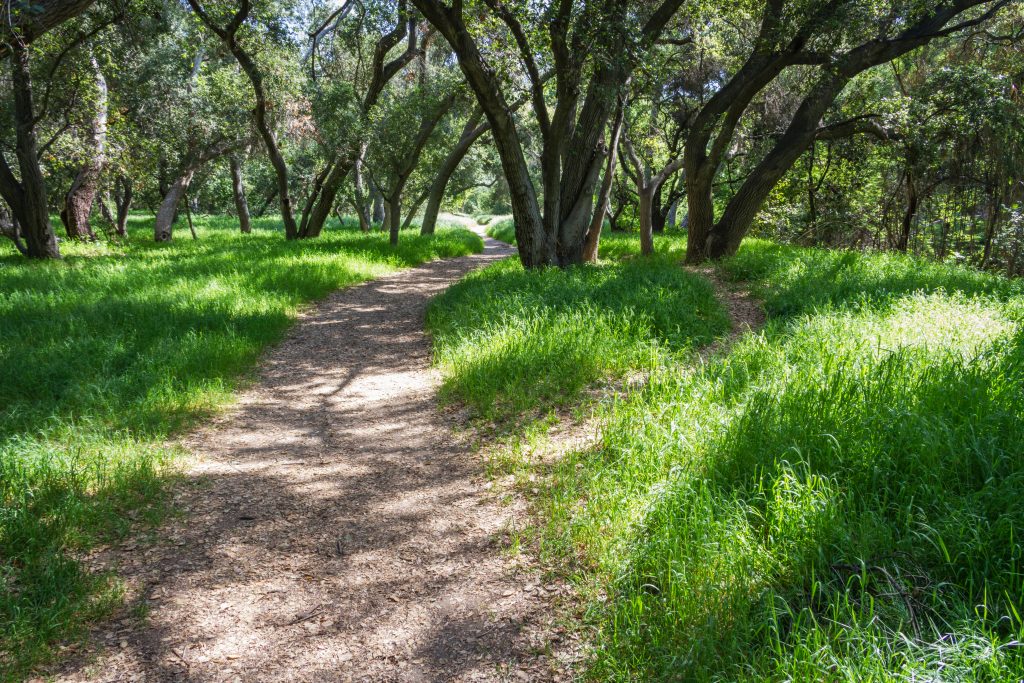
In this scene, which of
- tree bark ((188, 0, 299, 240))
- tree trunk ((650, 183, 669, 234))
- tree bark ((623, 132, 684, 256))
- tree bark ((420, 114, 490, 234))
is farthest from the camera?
tree trunk ((650, 183, 669, 234))

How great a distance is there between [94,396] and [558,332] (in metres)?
3.90

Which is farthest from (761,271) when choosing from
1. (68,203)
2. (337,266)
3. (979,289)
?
(68,203)

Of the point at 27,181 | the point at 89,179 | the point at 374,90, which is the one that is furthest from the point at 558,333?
the point at 89,179

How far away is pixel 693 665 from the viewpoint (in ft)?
6.52

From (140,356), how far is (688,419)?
4.87 m

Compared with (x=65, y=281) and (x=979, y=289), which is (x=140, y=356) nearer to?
(x=65, y=281)

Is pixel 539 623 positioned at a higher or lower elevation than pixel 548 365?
lower

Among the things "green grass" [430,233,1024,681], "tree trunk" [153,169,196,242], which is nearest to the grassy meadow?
"green grass" [430,233,1024,681]

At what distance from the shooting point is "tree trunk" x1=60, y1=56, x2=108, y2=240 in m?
13.4

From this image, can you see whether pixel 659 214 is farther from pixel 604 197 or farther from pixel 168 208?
pixel 168 208

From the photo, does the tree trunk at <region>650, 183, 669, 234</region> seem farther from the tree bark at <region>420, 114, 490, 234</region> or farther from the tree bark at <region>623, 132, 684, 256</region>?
the tree bark at <region>623, 132, 684, 256</region>

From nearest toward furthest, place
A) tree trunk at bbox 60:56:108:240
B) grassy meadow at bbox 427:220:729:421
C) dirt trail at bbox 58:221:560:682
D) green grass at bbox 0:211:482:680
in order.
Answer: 1. dirt trail at bbox 58:221:560:682
2. green grass at bbox 0:211:482:680
3. grassy meadow at bbox 427:220:729:421
4. tree trunk at bbox 60:56:108:240

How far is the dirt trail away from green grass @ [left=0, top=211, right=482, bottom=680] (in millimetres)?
227

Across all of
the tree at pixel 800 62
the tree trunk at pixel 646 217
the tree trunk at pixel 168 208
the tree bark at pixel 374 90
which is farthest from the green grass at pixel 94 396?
the tree trunk at pixel 168 208
